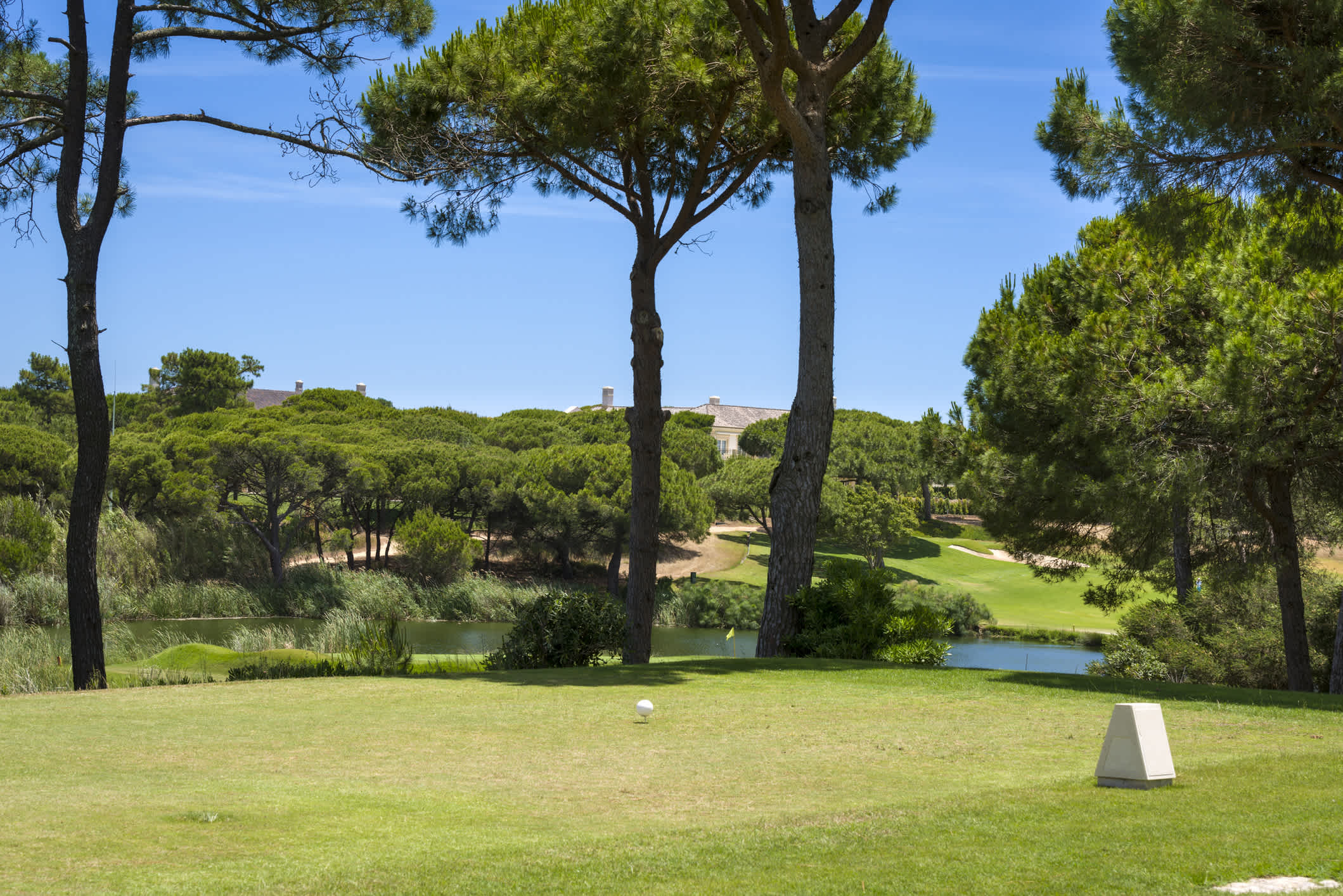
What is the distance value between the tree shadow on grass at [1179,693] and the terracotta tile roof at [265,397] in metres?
81.2

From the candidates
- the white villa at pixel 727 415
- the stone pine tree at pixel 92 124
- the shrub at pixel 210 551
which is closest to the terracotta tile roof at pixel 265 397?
the white villa at pixel 727 415

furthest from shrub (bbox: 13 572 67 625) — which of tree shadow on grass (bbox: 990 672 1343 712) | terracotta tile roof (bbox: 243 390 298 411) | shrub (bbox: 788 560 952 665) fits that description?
terracotta tile roof (bbox: 243 390 298 411)

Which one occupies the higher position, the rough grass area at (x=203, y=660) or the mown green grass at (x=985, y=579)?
the rough grass area at (x=203, y=660)

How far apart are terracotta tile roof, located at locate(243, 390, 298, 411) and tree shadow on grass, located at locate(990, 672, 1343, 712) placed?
266 feet

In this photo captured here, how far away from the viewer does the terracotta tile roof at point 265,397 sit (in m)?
85.4

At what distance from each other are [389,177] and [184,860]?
11.1 meters

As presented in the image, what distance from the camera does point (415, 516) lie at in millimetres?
37812

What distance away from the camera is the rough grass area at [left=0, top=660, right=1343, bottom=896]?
4.07 metres

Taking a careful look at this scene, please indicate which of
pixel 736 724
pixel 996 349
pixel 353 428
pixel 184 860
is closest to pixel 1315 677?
pixel 996 349

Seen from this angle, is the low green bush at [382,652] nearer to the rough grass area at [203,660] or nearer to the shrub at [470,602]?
the rough grass area at [203,660]

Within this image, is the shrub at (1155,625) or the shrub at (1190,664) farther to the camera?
the shrub at (1155,625)

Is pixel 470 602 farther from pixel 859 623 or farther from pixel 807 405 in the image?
pixel 859 623

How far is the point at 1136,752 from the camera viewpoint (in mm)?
5523

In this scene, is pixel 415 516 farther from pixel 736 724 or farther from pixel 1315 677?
pixel 736 724
